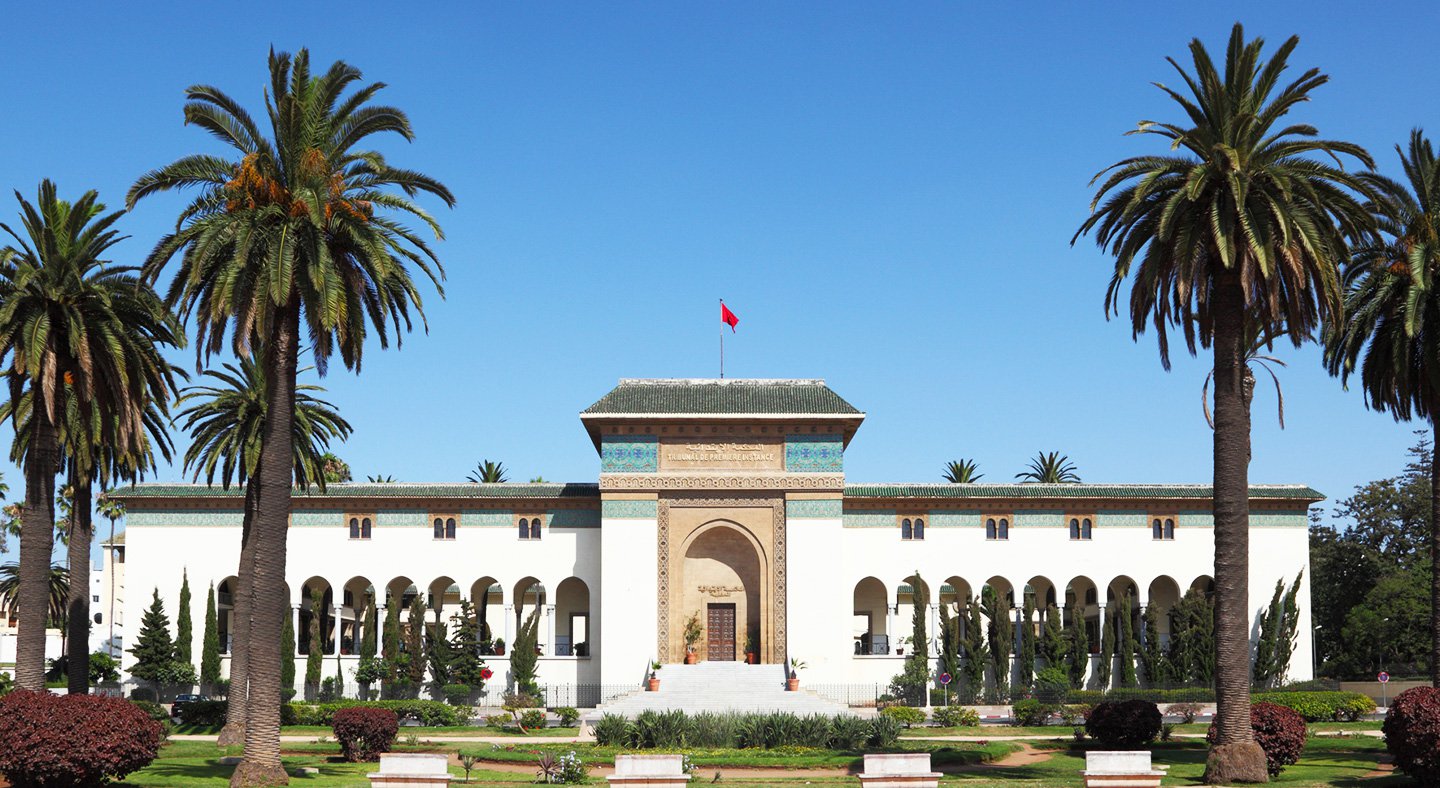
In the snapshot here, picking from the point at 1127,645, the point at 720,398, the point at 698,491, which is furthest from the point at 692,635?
the point at 1127,645

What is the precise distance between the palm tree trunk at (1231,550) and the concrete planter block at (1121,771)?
337 cm

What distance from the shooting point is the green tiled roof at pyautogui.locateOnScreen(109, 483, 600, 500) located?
2142 inches

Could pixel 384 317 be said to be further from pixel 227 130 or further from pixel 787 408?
pixel 787 408

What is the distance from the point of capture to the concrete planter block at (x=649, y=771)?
2295cm

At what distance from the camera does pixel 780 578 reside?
51.6 meters

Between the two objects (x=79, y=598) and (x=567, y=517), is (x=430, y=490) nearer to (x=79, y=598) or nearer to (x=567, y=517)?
(x=567, y=517)

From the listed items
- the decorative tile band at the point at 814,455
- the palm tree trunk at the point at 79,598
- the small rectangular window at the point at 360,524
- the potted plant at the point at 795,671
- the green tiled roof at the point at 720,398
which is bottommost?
the potted plant at the point at 795,671

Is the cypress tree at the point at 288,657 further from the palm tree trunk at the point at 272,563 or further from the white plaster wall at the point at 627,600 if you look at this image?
the palm tree trunk at the point at 272,563

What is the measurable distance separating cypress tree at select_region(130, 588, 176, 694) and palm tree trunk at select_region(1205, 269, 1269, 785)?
38.0 m

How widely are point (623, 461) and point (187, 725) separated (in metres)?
17.0

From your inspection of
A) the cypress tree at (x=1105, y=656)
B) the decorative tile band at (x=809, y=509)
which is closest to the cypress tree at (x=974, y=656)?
the cypress tree at (x=1105, y=656)

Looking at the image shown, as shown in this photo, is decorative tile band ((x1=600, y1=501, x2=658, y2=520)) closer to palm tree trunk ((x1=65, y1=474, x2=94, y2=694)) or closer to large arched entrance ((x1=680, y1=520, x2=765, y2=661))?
large arched entrance ((x1=680, y1=520, x2=765, y2=661))

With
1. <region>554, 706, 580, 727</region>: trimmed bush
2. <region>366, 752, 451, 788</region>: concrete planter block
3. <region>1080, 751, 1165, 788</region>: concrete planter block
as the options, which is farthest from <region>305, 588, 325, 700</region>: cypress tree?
<region>1080, 751, 1165, 788</region>: concrete planter block

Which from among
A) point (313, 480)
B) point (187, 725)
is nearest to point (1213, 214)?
point (313, 480)
